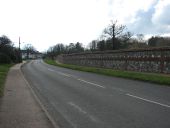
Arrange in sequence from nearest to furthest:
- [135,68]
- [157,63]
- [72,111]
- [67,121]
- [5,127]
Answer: [5,127] < [67,121] < [72,111] < [157,63] < [135,68]

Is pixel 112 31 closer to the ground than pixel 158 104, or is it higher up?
higher up

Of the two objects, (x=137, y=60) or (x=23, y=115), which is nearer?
(x=23, y=115)

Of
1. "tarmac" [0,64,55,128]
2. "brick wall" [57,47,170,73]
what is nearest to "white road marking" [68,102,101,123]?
"tarmac" [0,64,55,128]

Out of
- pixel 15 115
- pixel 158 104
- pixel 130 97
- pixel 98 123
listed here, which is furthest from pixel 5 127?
pixel 130 97

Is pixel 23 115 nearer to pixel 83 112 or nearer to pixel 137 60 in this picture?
pixel 83 112

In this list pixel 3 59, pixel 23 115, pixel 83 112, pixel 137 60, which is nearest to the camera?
pixel 23 115

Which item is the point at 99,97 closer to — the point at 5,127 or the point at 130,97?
the point at 130,97

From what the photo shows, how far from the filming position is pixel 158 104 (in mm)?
11484

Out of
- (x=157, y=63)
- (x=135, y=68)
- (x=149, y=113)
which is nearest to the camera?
(x=149, y=113)

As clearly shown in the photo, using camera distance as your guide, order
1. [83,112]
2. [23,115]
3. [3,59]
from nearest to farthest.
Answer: [23,115] < [83,112] < [3,59]

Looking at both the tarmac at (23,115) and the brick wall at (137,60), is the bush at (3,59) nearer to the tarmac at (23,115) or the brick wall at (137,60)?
the brick wall at (137,60)

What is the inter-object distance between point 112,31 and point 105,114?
6963cm

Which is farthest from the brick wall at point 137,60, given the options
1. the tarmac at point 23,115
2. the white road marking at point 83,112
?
the tarmac at point 23,115

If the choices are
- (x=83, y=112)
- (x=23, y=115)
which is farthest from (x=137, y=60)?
(x=23, y=115)
